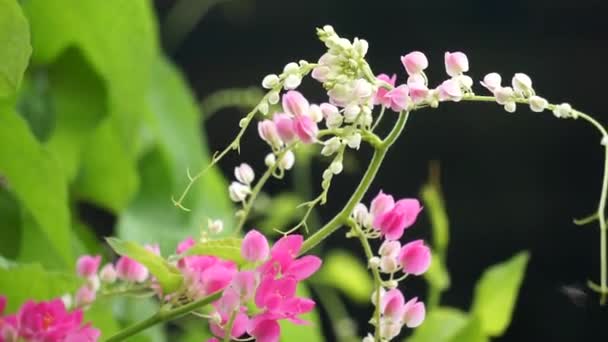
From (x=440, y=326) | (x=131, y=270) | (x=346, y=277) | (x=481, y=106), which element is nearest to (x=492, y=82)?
(x=131, y=270)

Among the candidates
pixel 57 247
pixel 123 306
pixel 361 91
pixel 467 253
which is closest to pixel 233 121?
pixel 467 253

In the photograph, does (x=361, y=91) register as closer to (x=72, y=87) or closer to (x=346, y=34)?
(x=72, y=87)

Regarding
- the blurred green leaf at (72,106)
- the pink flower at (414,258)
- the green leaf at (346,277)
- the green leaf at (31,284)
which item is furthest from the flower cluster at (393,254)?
the green leaf at (346,277)

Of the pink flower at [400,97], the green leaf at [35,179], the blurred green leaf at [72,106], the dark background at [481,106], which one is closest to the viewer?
the pink flower at [400,97]

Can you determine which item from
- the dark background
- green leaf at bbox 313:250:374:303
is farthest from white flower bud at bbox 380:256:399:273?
the dark background

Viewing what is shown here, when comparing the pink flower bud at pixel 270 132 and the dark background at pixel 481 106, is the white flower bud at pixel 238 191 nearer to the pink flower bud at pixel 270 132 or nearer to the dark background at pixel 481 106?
the pink flower bud at pixel 270 132

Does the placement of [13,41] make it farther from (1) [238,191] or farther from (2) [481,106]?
(2) [481,106]
